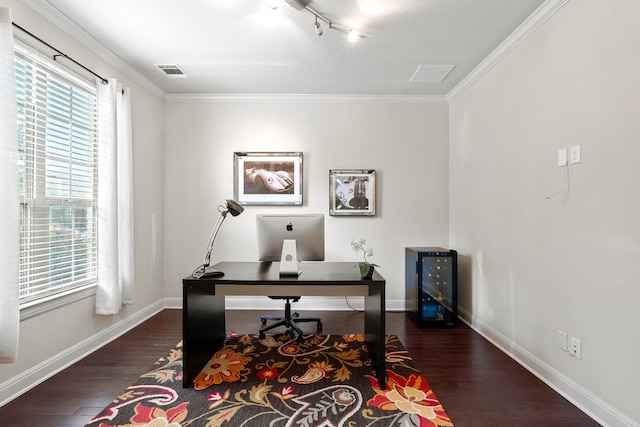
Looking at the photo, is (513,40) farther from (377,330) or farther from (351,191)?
(377,330)

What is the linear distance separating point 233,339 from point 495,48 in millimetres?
3642

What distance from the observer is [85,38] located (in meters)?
2.73

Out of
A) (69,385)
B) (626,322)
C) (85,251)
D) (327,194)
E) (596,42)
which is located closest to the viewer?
(626,322)

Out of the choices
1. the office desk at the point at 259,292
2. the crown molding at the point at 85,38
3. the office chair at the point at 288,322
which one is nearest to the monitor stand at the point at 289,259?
the office desk at the point at 259,292

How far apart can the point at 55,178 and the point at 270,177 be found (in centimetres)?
214

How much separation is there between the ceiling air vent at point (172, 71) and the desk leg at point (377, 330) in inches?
116

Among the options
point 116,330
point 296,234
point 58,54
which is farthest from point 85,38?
point 116,330

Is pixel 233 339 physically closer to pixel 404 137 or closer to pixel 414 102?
pixel 404 137

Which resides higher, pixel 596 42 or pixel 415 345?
pixel 596 42

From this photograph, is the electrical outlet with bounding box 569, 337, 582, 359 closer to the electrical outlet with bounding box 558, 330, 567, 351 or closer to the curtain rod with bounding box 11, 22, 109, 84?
the electrical outlet with bounding box 558, 330, 567, 351

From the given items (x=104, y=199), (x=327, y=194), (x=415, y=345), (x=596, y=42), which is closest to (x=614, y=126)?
(x=596, y=42)

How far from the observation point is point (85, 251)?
278 centimetres

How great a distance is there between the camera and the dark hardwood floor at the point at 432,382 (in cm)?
191

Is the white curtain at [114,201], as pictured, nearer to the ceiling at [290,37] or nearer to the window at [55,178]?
the window at [55,178]
